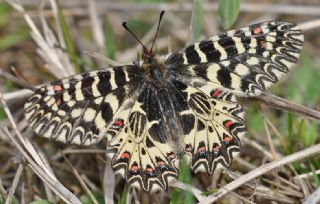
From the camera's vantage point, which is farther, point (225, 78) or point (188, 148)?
point (225, 78)

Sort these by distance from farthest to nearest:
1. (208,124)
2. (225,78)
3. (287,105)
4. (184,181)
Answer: (287,105)
(225,78)
(208,124)
(184,181)

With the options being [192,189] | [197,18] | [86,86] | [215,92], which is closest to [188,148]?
[192,189]

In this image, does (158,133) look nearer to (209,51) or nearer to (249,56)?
(209,51)

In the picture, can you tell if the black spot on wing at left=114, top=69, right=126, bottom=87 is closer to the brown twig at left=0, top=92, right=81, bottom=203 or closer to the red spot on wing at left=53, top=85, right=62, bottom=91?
the red spot on wing at left=53, top=85, right=62, bottom=91

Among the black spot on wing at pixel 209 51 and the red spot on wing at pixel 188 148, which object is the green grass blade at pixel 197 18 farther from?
the red spot on wing at pixel 188 148

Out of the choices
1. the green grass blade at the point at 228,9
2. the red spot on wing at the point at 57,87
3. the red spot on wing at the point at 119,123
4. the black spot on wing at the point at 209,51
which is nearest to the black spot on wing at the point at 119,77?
the red spot on wing at the point at 119,123

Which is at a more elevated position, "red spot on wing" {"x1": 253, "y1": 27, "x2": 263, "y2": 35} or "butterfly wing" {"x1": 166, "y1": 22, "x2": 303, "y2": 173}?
"red spot on wing" {"x1": 253, "y1": 27, "x2": 263, "y2": 35}

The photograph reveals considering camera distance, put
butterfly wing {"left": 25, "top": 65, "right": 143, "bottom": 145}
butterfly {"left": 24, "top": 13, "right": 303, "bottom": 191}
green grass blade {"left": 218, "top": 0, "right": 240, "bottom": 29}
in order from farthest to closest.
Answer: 1. green grass blade {"left": 218, "top": 0, "right": 240, "bottom": 29}
2. butterfly wing {"left": 25, "top": 65, "right": 143, "bottom": 145}
3. butterfly {"left": 24, "top": 13, "right": 303, "bottom": 191}

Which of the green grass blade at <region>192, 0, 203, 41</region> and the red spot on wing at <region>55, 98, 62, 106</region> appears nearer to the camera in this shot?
the red spot on wing at <region>55, 98, 62, 106</region>

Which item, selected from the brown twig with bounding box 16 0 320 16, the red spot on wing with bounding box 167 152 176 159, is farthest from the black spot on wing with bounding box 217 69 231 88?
the brown twig with bounding box 16 0 320 16

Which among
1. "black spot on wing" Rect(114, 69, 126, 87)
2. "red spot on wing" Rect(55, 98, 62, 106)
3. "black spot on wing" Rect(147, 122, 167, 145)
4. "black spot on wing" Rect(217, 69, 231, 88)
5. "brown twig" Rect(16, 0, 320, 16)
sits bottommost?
"black spot on wing" Rect(147, 122, 167, 145)
